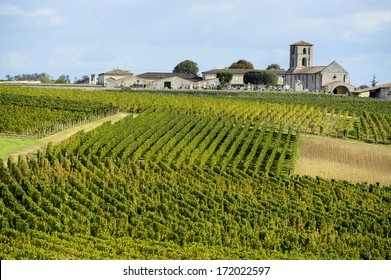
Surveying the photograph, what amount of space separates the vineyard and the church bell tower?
79079 millimetres

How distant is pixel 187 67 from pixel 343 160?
119990 mm

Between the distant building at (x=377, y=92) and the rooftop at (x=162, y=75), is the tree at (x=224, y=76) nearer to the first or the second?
the rooftop at (x=162, y=75)

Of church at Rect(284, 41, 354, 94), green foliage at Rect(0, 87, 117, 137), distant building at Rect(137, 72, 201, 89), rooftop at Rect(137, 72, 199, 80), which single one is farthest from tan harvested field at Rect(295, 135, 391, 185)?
rooftop at Rect(137, 72, 199, 80)

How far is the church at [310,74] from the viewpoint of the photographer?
113000 mm

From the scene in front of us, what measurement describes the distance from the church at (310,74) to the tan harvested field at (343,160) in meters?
59.6

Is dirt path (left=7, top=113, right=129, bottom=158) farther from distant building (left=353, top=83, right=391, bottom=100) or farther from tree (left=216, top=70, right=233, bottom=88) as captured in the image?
tree (left=216, top=70, right=233, bottom=88)

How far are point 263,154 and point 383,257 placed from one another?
728 inches

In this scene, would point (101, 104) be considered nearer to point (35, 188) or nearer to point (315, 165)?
point (315, 165)

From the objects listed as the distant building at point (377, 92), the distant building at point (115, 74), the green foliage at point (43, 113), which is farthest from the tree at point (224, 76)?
the green foliage at point (43, 113)

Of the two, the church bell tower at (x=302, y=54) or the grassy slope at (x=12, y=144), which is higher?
the church bell tower at (x=302, y=54)

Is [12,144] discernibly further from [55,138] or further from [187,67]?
[187,67]

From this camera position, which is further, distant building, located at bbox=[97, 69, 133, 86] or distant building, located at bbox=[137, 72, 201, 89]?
distant building, located at bbox=[97, 69, 133, 86]

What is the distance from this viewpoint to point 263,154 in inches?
1714

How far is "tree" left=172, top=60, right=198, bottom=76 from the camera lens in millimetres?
164250
